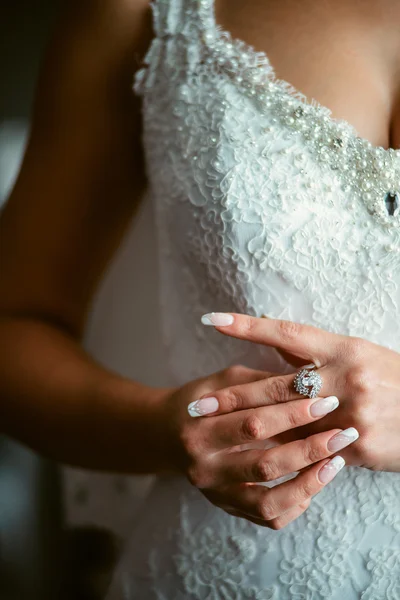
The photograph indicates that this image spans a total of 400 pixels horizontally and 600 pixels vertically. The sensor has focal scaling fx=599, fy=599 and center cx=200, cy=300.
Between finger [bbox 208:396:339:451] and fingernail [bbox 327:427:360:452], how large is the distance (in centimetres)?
2

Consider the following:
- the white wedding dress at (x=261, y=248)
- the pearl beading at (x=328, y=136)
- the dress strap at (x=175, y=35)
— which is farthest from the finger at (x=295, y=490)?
the dress strap at (x=175, y=35)

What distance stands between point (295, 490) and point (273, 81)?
17.7 inches

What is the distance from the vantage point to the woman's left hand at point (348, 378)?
58cm

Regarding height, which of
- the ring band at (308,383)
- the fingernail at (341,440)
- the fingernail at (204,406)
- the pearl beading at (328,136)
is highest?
the pearl beading at (328,136)

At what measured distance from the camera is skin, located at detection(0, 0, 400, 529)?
0.72 metres

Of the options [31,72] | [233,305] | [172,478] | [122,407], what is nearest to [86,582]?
[172,478]

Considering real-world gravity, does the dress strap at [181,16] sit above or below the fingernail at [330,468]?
above

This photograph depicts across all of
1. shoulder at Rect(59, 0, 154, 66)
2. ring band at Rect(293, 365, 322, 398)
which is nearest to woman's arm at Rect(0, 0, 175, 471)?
shoulder at Rect(59, 0, 154, 66)

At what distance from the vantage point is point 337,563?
0.70 m

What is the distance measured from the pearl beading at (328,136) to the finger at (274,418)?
0.22 metres

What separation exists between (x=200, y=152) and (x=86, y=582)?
1.12m

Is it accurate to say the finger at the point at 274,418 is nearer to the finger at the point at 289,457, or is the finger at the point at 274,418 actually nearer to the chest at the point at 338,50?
the finger at the point at 289,457

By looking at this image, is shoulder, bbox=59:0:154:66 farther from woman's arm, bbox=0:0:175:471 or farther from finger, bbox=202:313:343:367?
finger, bbox=202:313:343:367

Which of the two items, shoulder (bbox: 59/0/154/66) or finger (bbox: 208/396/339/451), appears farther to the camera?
shoulder (bbox: 59/0/154/66)
